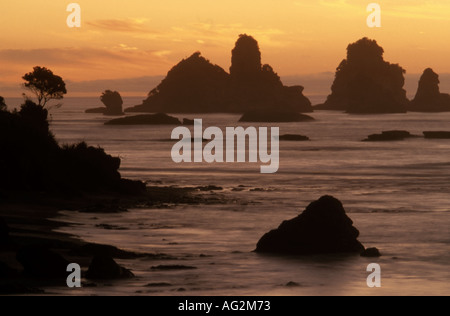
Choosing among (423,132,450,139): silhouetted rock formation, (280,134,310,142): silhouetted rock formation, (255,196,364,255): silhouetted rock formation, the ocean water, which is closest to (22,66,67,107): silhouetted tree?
the ocean water

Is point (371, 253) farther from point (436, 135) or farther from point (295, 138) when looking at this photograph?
point (436, 135)

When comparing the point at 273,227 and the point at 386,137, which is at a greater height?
the point at 386,137

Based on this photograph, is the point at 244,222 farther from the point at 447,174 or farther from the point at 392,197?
the point at 447,174

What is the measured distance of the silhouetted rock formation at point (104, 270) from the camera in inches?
1135

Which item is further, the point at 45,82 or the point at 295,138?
the point at 295,138

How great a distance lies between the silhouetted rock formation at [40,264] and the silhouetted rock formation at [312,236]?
9.87m

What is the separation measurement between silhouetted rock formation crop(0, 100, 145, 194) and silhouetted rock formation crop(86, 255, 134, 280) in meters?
26.0

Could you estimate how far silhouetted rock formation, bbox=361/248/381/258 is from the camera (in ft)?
119

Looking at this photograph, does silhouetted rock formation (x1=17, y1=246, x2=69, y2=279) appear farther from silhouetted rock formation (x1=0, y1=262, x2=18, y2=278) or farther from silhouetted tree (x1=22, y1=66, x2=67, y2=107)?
silhouetted tree (x1=22, y1=66, x2=67, y2=107)

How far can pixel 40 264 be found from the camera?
2867cm

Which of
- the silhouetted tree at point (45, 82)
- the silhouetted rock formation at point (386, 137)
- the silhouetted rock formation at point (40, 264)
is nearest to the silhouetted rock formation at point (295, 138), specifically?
the silhouetted rock formation at point (386, 137)

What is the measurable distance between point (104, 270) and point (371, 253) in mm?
11915

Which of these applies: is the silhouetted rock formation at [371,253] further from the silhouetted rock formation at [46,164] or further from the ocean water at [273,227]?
the silhouetted rock formation at [46,164]

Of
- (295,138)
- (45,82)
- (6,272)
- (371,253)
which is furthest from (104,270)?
(295,138)
